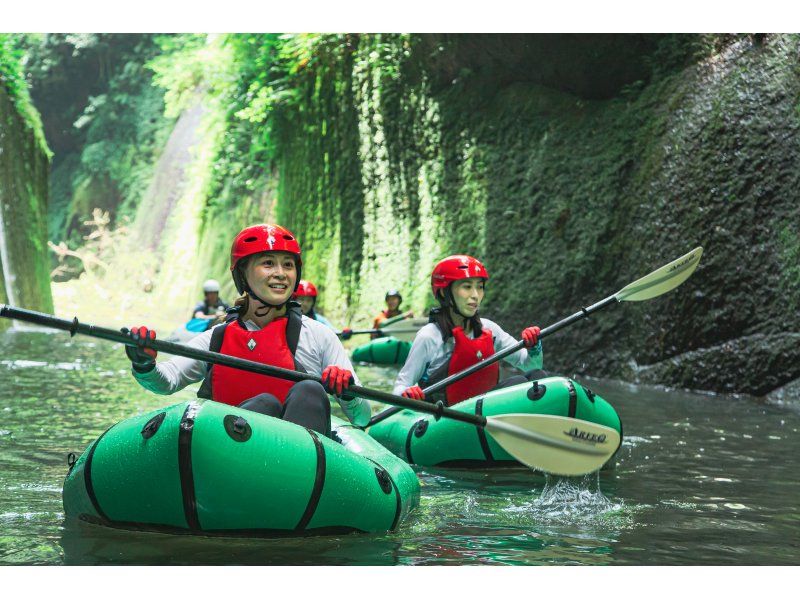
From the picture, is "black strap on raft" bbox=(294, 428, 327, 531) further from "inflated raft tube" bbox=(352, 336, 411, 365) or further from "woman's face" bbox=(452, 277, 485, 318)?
"inflated raft tube" bbox=(352, 336, 411, 365)

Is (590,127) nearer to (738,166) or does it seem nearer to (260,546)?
(738,166)

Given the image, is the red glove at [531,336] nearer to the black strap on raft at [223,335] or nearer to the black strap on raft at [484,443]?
the black strap on raft at [484,443]

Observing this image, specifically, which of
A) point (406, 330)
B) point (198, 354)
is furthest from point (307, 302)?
point (198, 354)

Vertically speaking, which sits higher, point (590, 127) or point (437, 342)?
point (590, 127)

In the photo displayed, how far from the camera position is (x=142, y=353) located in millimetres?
3252

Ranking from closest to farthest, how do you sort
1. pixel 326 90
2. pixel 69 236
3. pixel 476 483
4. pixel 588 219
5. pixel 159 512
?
pixel 159 512 → pixel 476 483 → pixel 588 219 → pixel 326 90 → pixel 69 236

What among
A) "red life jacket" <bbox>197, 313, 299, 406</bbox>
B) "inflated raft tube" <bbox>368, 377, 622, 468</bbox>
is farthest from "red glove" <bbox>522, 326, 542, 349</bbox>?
"red life jacket" <bbox>197, 313, 299, 406</bbox>

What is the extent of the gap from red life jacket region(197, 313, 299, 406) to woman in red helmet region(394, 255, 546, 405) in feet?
4.85

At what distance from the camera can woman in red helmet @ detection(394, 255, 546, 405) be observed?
512 cm

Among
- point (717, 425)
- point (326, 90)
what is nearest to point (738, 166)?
point (717, 425)

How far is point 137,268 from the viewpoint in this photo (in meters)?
25.0

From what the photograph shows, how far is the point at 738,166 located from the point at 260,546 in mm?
6745

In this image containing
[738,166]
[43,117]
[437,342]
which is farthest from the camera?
[43,117]

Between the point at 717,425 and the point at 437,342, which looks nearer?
the point at 437,342
